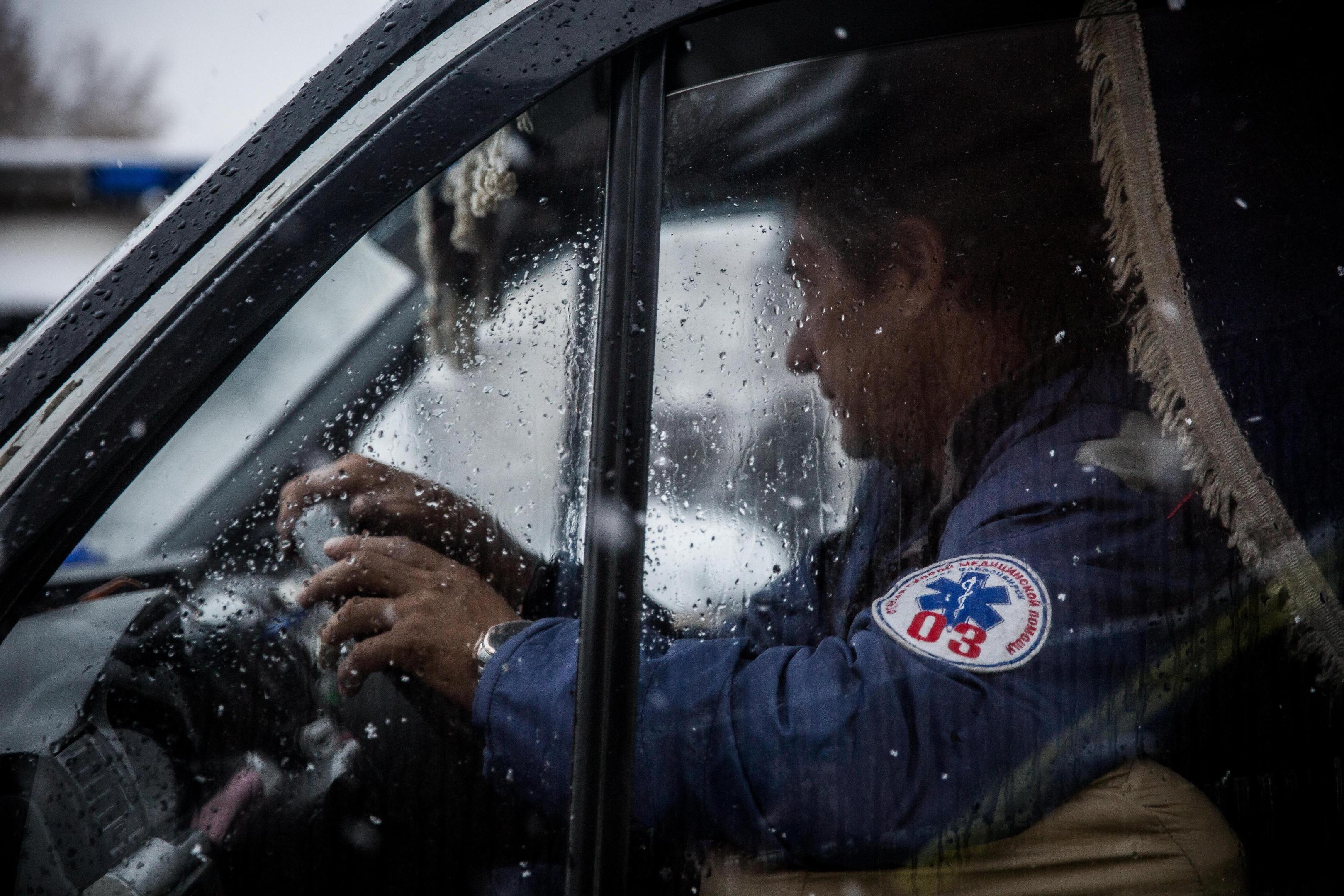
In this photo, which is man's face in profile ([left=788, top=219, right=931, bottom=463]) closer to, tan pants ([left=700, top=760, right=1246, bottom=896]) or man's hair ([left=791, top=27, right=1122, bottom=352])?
man's hair ([left=791, top=27, right=1122, bottom=352])

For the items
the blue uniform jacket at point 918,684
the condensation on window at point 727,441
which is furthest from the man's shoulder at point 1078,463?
the condensation on window at point 727,441

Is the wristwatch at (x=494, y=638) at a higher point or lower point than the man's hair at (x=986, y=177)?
lower

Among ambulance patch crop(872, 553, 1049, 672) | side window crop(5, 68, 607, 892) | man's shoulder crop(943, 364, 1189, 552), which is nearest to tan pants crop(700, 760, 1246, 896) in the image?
ambulance patch crop(872, 553, 1049, 672)

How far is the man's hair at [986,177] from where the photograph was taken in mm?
1136

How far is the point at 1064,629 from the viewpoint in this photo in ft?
3.42

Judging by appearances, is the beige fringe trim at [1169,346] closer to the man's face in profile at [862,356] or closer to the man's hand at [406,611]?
the man's face in profile at [862,356]

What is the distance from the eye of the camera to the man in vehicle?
3.37ft

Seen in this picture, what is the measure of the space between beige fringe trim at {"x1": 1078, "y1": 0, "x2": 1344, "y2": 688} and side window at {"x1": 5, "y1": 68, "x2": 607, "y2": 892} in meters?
0.61

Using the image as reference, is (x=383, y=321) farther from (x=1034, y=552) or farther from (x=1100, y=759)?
(x=1100, y=759)

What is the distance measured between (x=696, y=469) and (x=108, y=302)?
67 centimetres

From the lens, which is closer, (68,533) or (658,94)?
(68,533)

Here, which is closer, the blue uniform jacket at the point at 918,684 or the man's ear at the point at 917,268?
the blue uniform jacket at the point at 918,684


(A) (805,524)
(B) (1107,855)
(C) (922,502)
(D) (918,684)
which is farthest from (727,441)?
(B) (1107,855)

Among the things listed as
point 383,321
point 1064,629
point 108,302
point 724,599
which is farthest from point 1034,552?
point 108,302
